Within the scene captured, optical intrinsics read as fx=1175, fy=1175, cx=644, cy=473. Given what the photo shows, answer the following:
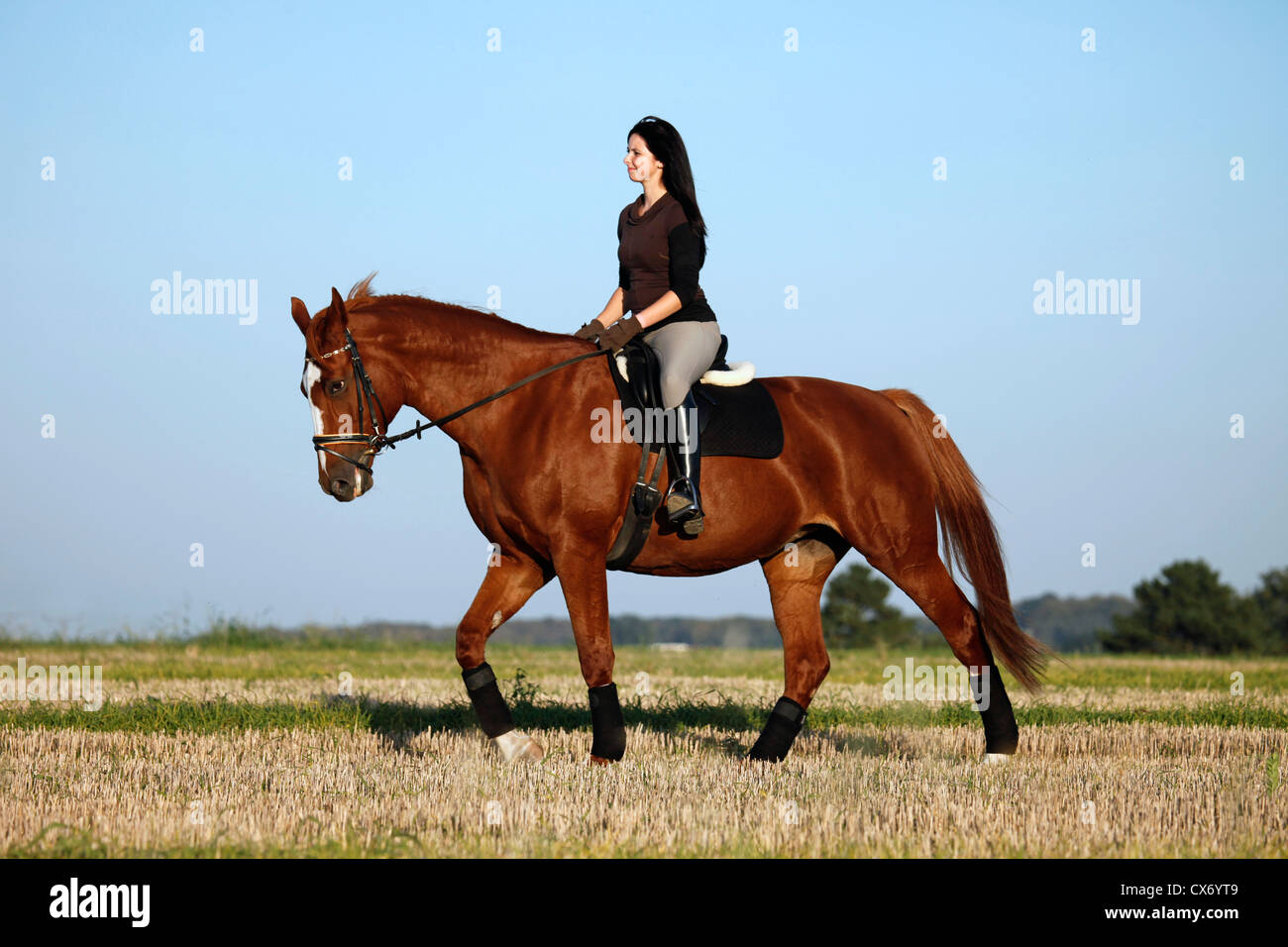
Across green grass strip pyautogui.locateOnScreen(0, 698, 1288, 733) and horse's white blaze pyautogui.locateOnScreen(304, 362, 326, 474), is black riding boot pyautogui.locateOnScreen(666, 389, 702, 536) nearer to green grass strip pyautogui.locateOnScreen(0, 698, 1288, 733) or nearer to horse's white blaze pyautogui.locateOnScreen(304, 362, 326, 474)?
horse's white blaze pyautogui.locateOnScreen(304, 362, 326, 474)

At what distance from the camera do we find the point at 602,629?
6859 millimetres

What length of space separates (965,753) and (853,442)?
232 cm

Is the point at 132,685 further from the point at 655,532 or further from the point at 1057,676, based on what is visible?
the point at 1057,676

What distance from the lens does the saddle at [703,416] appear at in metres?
6.95

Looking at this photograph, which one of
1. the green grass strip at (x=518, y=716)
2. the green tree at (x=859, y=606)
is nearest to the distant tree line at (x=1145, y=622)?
the green tree at (x=859, y=606)

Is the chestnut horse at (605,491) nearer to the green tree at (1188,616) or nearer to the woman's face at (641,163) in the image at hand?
the woman's face at (641,163)

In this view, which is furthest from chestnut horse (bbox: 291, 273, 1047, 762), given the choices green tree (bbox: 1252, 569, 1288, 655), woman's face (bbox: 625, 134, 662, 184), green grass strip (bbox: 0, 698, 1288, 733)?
green tree (bbox: 1252, 569, 1288, 655)

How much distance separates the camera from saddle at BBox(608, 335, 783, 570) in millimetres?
6953

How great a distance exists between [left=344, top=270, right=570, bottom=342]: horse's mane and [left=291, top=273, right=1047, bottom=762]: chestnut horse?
15 millimetres

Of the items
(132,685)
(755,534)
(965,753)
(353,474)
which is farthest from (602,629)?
(132,685)

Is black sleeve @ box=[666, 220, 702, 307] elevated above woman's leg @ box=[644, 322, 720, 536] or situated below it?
above

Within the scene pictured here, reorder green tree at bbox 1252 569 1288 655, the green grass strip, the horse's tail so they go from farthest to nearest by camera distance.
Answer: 1. green tree at bbox 1252 569 1288 655
2. the green grass strip
3. the horse's tail

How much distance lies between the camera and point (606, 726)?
6.84 meters
